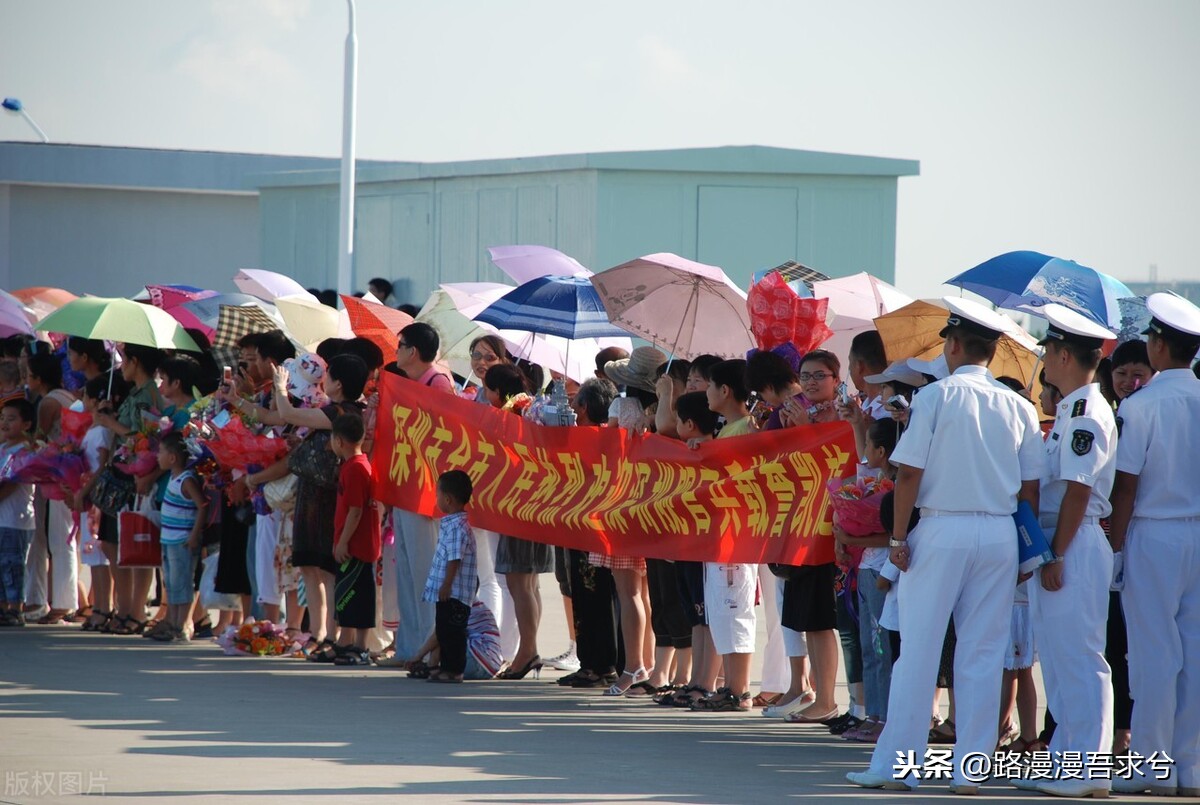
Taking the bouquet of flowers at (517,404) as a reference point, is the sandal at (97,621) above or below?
below

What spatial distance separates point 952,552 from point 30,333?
407 inches

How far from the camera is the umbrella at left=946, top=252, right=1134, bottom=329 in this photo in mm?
9102

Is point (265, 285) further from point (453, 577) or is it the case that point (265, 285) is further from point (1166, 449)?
point (1166, 449)

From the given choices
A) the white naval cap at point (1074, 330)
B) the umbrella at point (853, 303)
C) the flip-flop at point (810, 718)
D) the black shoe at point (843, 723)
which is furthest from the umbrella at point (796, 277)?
the white naval cap at point (1074, 330)

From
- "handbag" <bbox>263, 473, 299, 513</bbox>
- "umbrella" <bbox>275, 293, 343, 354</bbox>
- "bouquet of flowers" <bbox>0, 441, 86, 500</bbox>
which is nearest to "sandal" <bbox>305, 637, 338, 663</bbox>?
"handbag" <bbox>263, 473, 299, 513</bbox>

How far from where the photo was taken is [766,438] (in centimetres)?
973

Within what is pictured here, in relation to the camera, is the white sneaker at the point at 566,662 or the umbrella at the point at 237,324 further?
the umbrella at the point at 237,324

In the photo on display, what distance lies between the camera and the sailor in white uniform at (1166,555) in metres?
7.72

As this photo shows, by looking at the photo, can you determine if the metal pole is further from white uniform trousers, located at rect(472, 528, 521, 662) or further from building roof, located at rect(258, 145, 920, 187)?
white uniform trousers, located at rect(472, 528, 521, 662)

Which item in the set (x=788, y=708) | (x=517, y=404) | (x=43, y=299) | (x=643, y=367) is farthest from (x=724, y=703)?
(x=43, y=299)

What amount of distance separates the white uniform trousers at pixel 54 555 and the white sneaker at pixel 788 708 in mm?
5958

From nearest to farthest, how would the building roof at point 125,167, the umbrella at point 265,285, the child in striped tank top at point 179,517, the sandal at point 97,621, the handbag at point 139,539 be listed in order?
the child in striped tank top at point 179,517 → the handbag at point 139,539 → the sandal at point 97,621 → the umbrella at point 265,285 → the building roof at point 125,167

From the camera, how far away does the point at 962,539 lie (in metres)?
7.43

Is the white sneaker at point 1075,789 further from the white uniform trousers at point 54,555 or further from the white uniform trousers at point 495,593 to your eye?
the white uniform trousers at point 54,555
